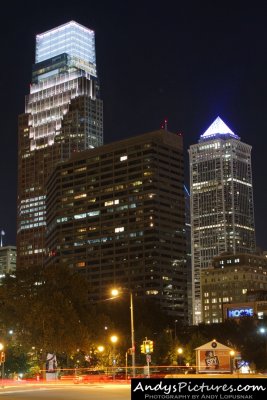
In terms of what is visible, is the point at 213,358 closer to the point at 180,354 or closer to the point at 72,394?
the point at 72,394

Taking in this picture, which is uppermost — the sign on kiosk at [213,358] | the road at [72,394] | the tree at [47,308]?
the tree at [47,308]

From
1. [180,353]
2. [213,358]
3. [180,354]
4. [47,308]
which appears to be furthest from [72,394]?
[180,354]

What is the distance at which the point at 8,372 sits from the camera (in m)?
83.2

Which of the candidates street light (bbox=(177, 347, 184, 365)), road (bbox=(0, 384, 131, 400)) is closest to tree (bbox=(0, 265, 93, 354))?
road (bbox=(0, 384, 131, 400))

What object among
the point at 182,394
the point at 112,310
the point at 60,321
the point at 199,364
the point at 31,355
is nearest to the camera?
the point at 182,394

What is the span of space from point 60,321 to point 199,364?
21698 millimetres

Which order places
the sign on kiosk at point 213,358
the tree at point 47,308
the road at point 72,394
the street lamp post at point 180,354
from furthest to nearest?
the street lamp post at point 180,354 → the tree at point 47,308 → the sign on kiosk at point 213,358 → the road at point 72,394

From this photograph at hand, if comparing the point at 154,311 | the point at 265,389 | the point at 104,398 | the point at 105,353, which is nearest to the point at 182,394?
the point at 265,389

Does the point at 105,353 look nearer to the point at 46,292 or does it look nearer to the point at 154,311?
the point at 46,292

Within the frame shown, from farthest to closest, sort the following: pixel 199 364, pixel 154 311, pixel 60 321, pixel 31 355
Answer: pixel 154 311
pixel 31 355
pixel 60 321
pixel 199 364

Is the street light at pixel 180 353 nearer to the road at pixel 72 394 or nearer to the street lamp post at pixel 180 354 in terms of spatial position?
the street lamp post at pixel 180 354

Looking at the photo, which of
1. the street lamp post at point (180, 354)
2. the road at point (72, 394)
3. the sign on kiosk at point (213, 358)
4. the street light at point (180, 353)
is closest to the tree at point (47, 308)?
the sign on kiosk at point (213, 358)

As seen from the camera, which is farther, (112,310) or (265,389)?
(112,310)

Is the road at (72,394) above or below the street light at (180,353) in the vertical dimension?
below
